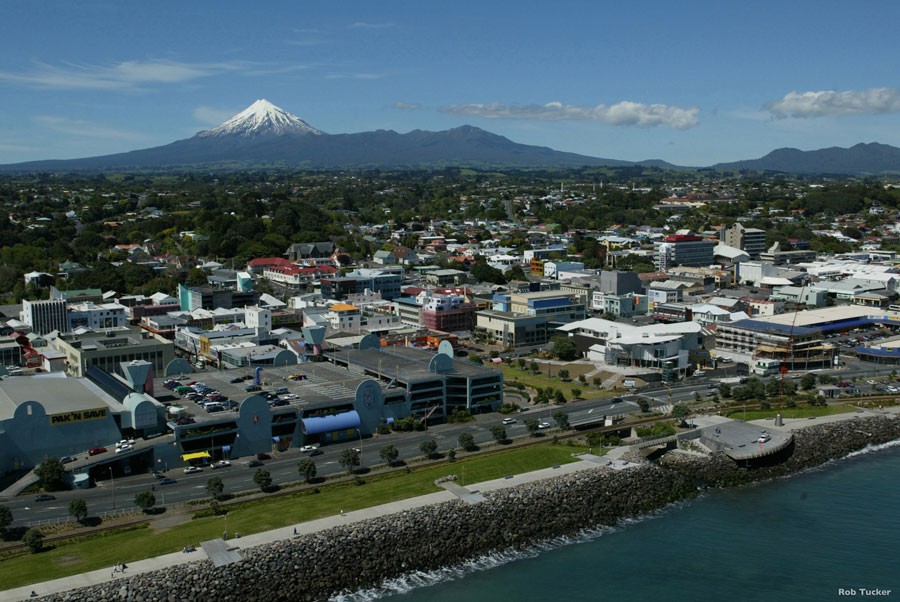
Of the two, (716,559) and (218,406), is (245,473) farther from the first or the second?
(716,559)

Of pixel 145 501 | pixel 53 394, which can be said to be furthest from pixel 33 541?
pixel 53 394

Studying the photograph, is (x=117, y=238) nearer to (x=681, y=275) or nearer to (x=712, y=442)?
(x=681, y=275)

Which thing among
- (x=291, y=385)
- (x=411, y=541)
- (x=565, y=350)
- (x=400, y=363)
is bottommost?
(x=411, y=541)

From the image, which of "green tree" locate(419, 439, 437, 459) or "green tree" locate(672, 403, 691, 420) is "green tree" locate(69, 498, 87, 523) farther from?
"green tree" locate(672, 403, 691, 420)

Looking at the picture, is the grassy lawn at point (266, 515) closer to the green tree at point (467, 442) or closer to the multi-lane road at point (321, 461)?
the green tree at point (467, 442)

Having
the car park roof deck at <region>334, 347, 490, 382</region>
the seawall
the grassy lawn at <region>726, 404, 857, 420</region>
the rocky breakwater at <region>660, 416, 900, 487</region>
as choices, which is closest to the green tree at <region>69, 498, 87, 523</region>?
the seawall

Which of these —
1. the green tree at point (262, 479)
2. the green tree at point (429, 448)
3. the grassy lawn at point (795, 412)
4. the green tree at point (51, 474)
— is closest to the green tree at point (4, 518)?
the green tree at point (51, 474)

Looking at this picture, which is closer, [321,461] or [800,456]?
[321,461]
